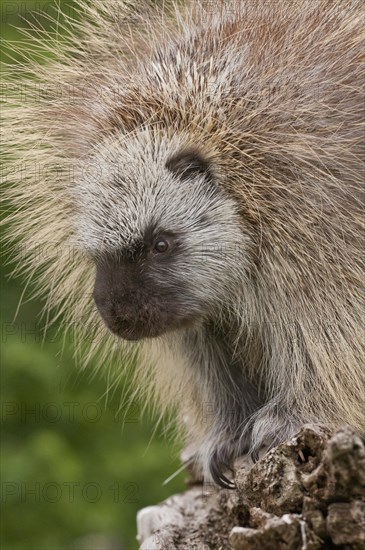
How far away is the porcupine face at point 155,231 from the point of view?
323 centimetres

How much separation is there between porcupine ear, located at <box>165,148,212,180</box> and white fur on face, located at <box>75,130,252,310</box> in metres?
0.02

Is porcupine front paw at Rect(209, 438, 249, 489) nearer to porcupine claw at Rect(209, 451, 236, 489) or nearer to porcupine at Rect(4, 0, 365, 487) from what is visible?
porcupine claw at Rect(209, 451, 236, 489)

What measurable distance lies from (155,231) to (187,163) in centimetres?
28

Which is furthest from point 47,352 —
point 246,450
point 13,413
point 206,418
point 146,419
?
point 246,450

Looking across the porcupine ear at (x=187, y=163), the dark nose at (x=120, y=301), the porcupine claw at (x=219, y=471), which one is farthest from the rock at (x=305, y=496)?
the porcupine ear at (x=187, y=163)

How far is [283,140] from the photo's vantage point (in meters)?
3.30

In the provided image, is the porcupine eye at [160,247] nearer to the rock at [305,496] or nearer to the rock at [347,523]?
the rock at [305,496]

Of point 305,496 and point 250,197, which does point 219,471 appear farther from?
point 305,496

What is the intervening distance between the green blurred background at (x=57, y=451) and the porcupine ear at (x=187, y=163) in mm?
2328

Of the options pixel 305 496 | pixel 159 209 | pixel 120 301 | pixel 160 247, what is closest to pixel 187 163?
pixel 159 209

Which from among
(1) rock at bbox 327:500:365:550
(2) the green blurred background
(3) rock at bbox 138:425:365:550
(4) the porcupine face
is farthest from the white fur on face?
(2) the green blurred background

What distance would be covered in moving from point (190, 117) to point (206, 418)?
1492mm

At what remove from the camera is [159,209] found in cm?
330

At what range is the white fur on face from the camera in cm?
327
